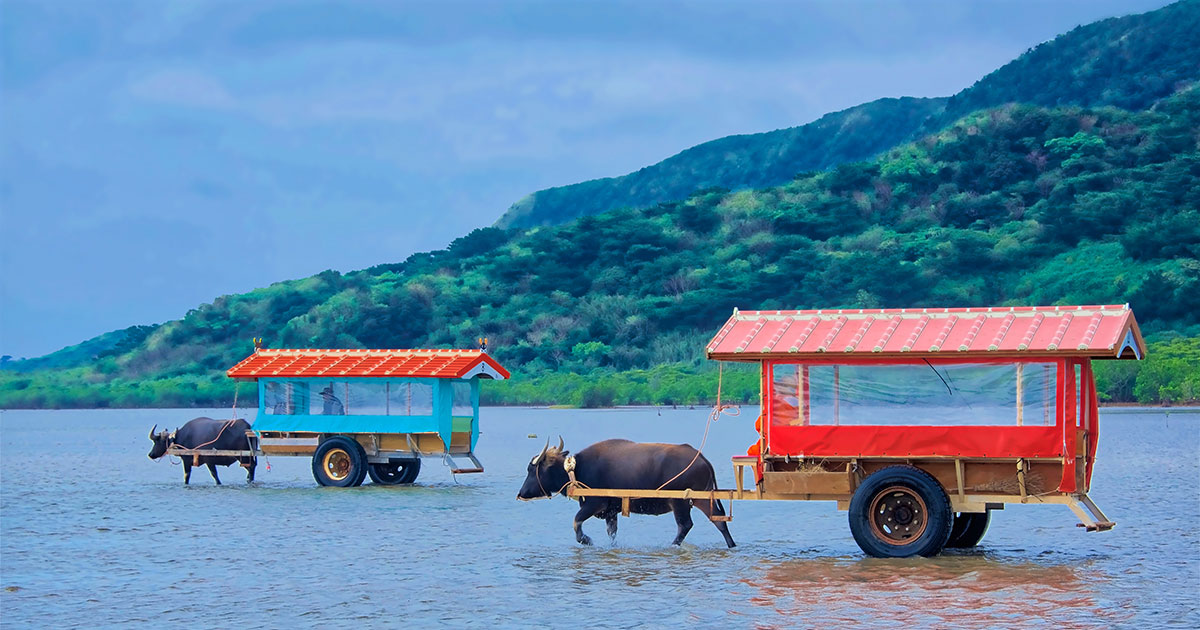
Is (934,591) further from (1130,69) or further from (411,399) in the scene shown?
(1130,69)

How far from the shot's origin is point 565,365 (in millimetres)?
110562

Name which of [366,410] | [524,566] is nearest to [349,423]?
[366,410]

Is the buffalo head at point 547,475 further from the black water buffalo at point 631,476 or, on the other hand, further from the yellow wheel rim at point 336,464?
the yellow wheel rim at point 336,464

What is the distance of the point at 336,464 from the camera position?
30.5 meters

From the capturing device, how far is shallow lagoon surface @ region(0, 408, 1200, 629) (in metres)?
15.1

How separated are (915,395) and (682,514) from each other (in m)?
3.53

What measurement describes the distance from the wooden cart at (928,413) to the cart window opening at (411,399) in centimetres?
1236

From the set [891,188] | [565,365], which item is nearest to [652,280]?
[565,365]

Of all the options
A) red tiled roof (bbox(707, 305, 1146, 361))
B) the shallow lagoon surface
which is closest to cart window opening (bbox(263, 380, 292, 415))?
the shallow lagoon surface

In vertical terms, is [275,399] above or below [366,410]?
above

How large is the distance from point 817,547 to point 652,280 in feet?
342

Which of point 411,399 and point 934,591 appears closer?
point 934,591

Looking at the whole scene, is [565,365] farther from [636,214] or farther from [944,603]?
[944,603]

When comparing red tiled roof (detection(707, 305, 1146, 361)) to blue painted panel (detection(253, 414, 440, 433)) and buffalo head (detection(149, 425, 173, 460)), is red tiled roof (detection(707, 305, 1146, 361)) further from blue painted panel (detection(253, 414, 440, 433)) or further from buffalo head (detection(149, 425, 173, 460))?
buffalo head (detection(149, 425, 173, 460))
